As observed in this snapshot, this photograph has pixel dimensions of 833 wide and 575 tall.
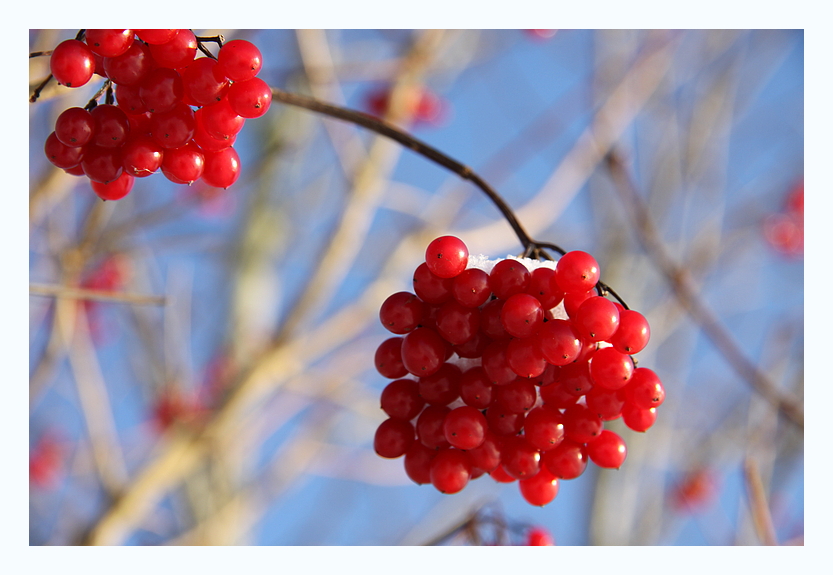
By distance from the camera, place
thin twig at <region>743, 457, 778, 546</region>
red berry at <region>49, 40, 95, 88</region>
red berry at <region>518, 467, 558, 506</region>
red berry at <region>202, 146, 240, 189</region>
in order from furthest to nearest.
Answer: thin twig at <region>743, 457, 778, 546</region>
red berry at <region>518, 467, 558, 506</region>
red berry at <region>202, 146, 240, 189</region>
red berry at <region>49, 40, 95, 88</region>

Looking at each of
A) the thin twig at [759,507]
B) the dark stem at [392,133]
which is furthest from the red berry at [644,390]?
the thin twig at [759,507]

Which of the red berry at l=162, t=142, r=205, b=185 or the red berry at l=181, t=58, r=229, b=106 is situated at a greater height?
the red berry at l=181, t=58, r=229, b=106

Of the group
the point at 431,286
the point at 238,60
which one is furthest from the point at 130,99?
the point at 431,286

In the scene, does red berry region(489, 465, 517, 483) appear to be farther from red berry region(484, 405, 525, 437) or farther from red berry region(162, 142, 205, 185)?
red berry region(162, 142, 205, 185)

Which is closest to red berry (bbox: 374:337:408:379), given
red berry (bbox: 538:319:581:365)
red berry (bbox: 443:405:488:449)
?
red berry (bbox: 443:405:488:449)

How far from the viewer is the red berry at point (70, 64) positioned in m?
0.64

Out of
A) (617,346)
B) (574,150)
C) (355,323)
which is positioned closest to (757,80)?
(574,150)

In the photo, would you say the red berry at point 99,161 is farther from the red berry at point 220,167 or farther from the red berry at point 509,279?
the red berry at point 509,279

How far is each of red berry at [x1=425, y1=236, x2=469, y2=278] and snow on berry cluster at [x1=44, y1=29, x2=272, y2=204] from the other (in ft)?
0.83

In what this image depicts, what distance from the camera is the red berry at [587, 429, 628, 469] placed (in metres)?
0.82

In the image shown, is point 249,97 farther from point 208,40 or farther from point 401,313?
point 401,313

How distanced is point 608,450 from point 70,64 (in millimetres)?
794
